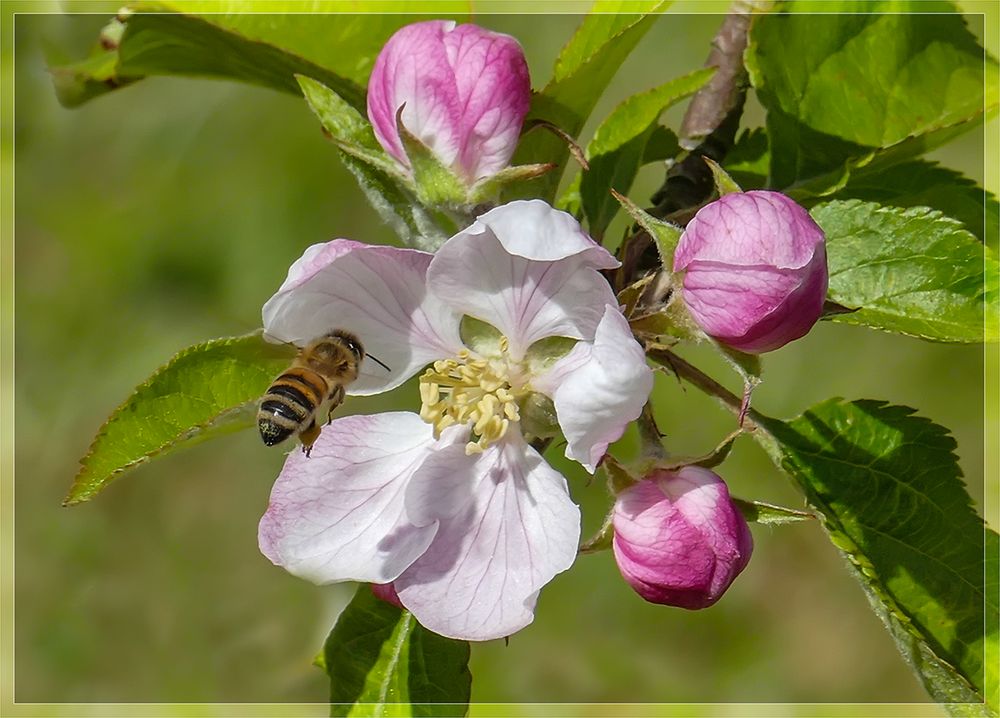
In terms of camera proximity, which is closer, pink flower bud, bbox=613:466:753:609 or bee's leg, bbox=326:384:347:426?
pink flower bud, bbox=613:466:753:609

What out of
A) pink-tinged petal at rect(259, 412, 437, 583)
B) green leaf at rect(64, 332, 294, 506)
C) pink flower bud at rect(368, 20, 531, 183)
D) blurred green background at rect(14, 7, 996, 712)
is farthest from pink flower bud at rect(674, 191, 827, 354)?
blurred green background at rect(14, 7, 996, 712)

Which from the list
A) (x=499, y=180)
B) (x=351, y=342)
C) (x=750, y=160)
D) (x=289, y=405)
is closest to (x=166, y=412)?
(x=289, y=405)

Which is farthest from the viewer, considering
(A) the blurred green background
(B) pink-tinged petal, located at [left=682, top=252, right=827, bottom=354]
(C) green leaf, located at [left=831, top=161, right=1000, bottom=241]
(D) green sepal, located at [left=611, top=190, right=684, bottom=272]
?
(A) the blurred green background

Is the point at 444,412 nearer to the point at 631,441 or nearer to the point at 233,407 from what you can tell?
the point at 233,407

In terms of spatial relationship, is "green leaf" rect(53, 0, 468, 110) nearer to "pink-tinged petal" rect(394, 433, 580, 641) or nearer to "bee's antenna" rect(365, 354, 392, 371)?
"bee's antenna" rect(365, 354, 392, 371)

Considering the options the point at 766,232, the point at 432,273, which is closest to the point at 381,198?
the point at 432,273

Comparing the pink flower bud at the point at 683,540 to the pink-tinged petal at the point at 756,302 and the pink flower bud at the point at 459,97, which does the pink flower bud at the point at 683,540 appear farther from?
the pink flower bud at the point at 459,97
